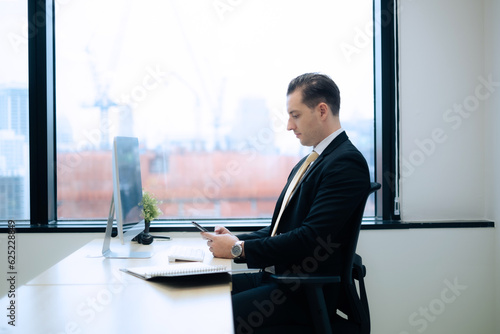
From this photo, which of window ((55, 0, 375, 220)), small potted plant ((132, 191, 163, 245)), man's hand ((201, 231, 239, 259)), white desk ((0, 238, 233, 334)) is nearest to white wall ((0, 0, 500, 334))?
window ((55, 0, 375, 220))

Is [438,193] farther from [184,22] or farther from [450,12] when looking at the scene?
[184,22]

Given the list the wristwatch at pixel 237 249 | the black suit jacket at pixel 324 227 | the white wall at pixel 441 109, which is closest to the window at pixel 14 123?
the wristwatch at pixel 237 249

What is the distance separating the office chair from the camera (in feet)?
5.12

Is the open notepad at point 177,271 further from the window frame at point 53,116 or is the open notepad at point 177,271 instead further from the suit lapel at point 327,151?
the window frame at point 53,116

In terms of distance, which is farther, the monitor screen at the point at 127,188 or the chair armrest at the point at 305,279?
the monitor screen at the point at 127,188

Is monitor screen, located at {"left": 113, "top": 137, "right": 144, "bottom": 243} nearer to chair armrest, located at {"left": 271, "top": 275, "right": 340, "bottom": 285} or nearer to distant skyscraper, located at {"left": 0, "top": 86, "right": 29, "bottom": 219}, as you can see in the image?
chair armrest, located at {"left": 271, "top": 275, "right": 340, "bottom": 285}

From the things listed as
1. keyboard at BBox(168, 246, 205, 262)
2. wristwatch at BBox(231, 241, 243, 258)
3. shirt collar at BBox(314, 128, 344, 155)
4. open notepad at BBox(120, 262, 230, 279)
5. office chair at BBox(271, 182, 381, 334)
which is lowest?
office chair at BBox(271, 182, 381, 334)

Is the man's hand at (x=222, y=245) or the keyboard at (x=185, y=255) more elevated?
the man's hand at (x=222, y=245)

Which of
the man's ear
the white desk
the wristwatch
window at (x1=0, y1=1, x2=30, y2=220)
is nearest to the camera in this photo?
the white desk

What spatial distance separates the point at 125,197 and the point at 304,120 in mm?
868

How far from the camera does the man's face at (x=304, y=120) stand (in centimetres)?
197

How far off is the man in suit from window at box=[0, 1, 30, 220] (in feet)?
5.15

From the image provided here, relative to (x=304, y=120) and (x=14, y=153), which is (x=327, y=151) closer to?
(x=304, y=120)

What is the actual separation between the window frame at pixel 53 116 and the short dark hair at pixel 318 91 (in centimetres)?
100
